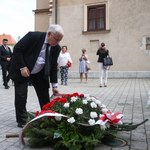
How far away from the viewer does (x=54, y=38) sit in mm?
4309

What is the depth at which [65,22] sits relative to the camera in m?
20.3

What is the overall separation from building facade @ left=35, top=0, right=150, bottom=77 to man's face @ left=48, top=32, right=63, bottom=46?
46.8 feet

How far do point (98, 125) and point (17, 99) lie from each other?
5.13 feet

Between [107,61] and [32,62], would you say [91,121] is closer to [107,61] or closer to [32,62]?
[32,62]

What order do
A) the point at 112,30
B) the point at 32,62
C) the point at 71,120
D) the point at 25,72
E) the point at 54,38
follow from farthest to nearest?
the point at 112,30
the point at 32,62
the point at 25,72
the point at 54,38
the point at 71,120

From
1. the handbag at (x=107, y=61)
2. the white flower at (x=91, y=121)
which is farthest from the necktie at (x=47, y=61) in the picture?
the handbag at (x=107, y=61)

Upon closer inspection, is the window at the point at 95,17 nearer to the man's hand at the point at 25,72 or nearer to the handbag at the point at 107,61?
the handbag at the point at 107,61

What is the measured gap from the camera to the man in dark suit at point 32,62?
4578 millimetres

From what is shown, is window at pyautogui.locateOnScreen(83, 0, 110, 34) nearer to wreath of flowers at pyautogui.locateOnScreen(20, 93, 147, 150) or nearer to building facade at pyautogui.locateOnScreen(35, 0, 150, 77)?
building facade at pyautogui.locateOnScreen(35, 0, 150, 77)

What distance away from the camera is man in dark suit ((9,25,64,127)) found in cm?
458

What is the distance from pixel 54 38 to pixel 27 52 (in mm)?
592

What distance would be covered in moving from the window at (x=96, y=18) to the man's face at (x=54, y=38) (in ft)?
49.7

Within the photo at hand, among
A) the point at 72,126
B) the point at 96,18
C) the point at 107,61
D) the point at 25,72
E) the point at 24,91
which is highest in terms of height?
the point at 96,18

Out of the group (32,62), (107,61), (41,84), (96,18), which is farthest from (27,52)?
(96,18)
